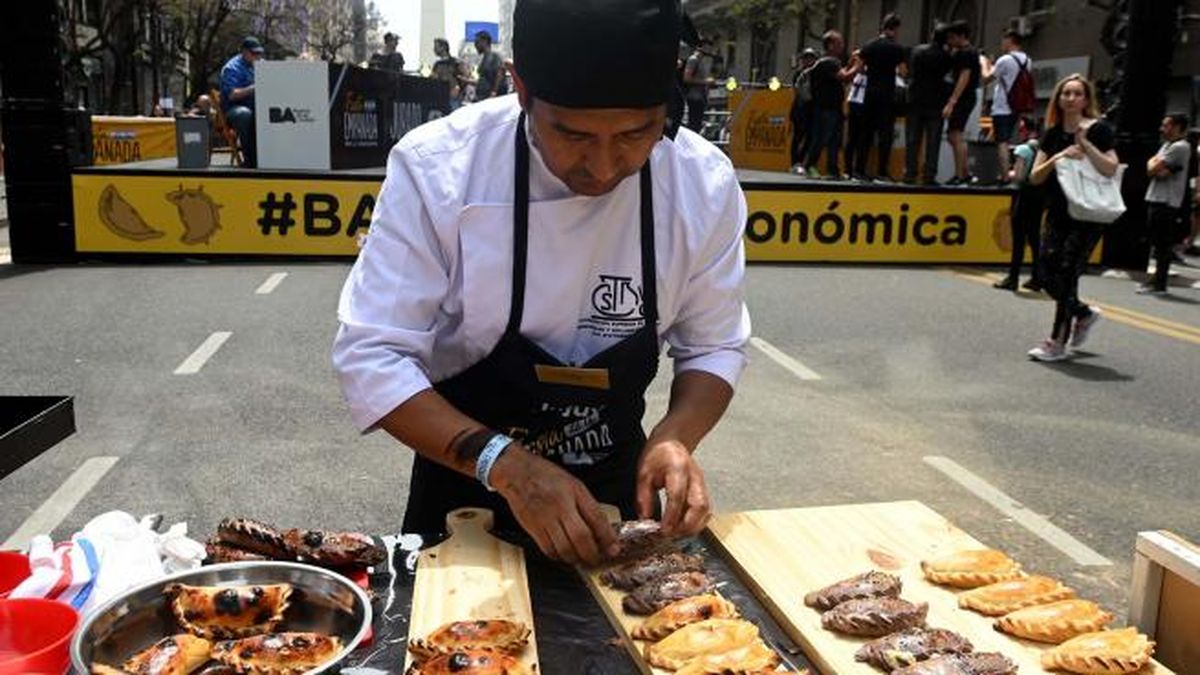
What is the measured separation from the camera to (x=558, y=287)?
1.96 m

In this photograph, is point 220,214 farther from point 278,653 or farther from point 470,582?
point 278,653

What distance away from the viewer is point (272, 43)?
51.3 meters

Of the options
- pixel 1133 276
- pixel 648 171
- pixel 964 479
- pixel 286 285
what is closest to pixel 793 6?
pixel 1133 276

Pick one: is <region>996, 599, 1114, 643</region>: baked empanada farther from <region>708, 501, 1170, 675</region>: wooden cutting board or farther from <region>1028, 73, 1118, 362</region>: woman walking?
<region>1028, 73, 1118, 362</region>: woman walking

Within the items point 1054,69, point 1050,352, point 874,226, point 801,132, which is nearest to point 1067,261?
point 1050,352

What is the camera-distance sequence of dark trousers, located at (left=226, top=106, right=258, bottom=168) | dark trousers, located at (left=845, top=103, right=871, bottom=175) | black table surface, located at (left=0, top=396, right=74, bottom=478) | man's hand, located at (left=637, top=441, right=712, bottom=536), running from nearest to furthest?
black table surface, located at (left=0, top=396, right=74, bottom=478)
man's hand, located at (left=637, top=441, right=712, bottom=536)
dark trousers, located at (left=845, top=103, right=871, bottom=175)
dark trousers, located at (left=226, top=106, right=258, bottom=168)

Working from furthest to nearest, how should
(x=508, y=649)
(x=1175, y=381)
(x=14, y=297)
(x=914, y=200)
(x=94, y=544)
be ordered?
(x=914, y=200), (x=14, y=297), (x=1175, y=381), (x=94, y=544), (x=508, y=649)

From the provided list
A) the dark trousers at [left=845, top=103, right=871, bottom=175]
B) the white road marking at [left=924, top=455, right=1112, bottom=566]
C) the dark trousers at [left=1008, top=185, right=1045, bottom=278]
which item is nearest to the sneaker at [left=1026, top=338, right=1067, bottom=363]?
the dark trousers at [left=1008, top=185, right=1045, bottom=278]

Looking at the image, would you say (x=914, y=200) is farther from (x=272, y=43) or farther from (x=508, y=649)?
(x=272, y=43)

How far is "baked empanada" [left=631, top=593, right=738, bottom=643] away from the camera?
164cm

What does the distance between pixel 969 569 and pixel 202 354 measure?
643 cm

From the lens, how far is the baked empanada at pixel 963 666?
58.2 inches

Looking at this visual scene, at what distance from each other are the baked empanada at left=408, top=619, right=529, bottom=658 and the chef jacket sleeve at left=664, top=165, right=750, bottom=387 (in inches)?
29.7

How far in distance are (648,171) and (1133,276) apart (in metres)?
12.2
